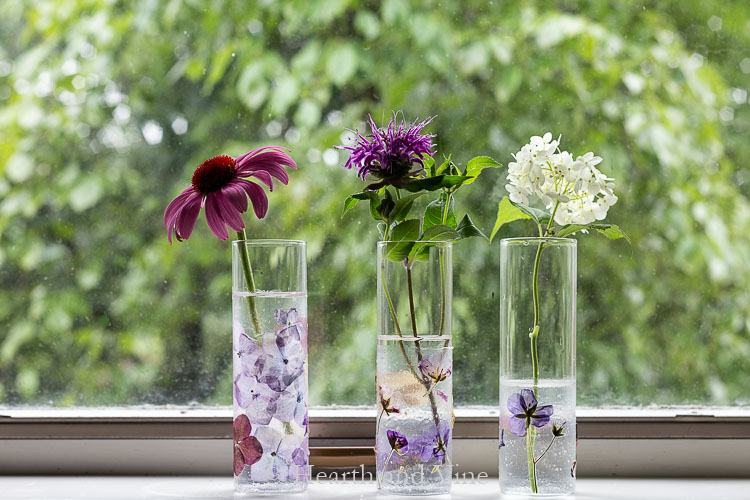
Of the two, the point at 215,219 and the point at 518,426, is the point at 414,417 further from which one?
the point at 215,219

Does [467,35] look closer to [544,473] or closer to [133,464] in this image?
[544,473]

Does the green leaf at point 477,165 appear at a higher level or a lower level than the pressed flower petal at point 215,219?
higher

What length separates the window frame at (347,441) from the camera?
96cm

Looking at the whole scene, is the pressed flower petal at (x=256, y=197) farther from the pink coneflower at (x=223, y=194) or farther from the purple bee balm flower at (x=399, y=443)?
the purple bee balm flower at (x=399, y=443)

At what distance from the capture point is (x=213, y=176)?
2.69 feet

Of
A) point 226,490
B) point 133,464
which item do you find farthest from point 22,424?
point 226,490

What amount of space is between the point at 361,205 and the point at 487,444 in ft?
1.13

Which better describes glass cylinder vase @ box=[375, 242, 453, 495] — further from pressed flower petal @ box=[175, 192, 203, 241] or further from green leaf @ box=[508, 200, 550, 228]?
pressed flower petal @ box=[175, 192, 203, 241]

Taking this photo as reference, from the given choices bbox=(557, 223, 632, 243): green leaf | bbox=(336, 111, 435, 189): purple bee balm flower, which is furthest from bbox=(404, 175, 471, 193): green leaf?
bbox=(557, 223, 632, 243): green leaf

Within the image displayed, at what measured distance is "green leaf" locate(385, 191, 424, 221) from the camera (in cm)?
82

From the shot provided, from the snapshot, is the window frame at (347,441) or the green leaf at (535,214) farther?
the window frame at (347,441)

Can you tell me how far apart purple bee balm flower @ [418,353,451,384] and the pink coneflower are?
0.23 metres

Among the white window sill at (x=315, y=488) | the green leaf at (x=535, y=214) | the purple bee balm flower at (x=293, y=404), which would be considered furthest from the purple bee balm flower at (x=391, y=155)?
the white window sill at (x=315, y=488)

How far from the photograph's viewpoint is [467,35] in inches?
40.3
